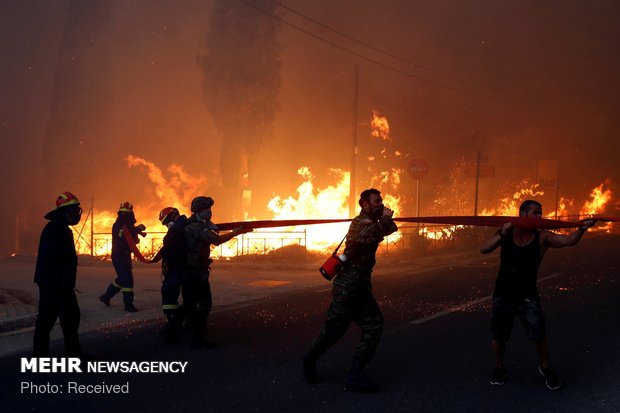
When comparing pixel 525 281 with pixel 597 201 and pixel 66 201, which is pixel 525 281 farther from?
pixel 597 201

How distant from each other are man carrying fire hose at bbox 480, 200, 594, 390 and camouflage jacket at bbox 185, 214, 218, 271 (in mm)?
3176

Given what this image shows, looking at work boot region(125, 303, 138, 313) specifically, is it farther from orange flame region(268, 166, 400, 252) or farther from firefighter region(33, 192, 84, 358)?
orange flame region(268, 166, 400, 252)

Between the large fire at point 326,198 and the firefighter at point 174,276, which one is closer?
the firefighter at point 174,276

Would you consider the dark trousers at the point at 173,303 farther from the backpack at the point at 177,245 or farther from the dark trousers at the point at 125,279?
the dark trousers at the point at 125,279

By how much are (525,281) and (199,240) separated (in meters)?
3.62

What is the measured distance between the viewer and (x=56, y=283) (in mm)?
5938

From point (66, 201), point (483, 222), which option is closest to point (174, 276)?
point (66, 201)

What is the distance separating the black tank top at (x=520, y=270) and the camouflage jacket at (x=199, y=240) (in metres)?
3.22

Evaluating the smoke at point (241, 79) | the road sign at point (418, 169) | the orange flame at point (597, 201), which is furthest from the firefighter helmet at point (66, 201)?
the orange flame at point (597, 201)

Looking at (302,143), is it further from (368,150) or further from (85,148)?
(85,148)

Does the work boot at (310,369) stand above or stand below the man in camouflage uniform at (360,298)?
below

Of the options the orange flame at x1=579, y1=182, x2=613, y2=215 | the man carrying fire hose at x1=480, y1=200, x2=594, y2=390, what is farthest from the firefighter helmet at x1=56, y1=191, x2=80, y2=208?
the orange flame at x1=579, y1=182, x2=613, y2=215

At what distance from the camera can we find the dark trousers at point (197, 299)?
6.64 m

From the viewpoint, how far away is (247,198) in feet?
106
